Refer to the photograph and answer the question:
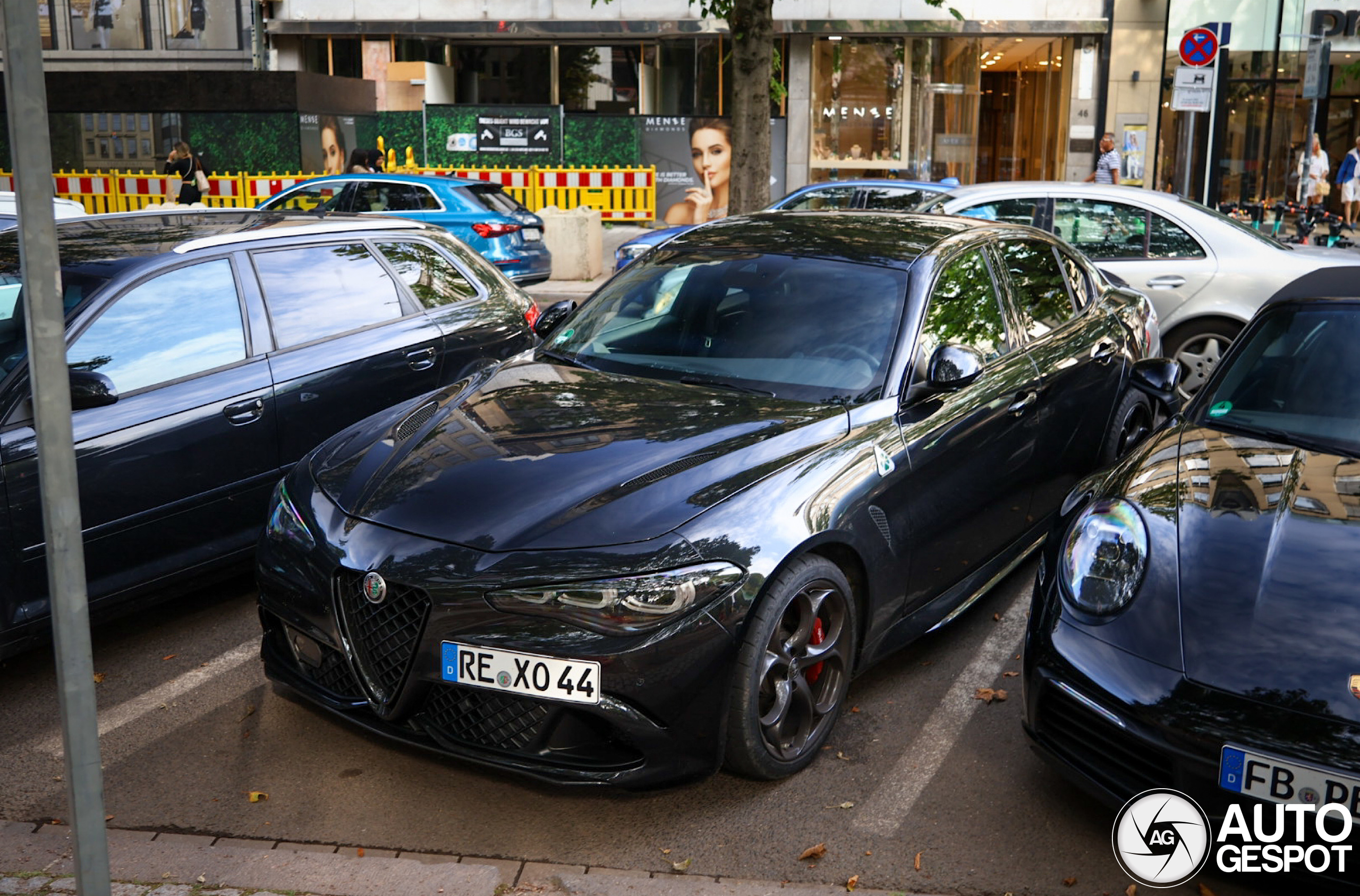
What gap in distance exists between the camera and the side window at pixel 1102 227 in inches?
362

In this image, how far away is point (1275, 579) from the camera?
328 centimetres

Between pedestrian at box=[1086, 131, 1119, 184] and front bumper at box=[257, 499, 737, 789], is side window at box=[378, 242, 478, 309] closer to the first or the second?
front bumper at box=[257, 499, 737, 789]

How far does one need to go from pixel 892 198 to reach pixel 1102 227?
193 centimetres

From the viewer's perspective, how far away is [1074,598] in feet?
11.5

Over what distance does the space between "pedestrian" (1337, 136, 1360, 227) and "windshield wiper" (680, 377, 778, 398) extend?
20.4 metres

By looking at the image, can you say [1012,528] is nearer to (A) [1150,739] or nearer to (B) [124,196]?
(A) [1150,739]

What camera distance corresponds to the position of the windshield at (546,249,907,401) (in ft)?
14.4

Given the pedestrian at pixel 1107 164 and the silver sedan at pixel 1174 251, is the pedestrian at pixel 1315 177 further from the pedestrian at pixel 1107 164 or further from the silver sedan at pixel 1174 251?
the silver sedan at pixel 1174 251

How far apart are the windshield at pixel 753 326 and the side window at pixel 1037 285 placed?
33.7 inches

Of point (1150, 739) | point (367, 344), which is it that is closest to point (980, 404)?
point (1150, 739)

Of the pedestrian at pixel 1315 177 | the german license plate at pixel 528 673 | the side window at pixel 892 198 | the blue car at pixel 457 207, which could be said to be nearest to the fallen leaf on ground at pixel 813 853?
the german license plate at pixel 528 673

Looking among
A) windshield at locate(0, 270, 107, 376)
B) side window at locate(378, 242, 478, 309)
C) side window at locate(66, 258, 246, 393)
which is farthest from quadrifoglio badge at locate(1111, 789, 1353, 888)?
side window at locate(378, 242, 478, 309)

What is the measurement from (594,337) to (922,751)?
1.95 m

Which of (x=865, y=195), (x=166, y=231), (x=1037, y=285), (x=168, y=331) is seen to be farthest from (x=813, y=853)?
(x=865, y=195)
